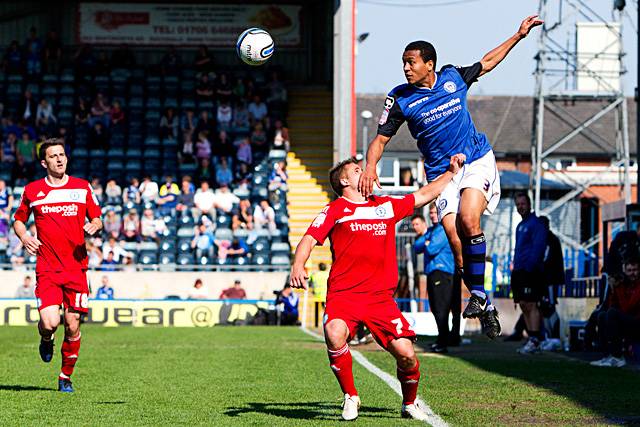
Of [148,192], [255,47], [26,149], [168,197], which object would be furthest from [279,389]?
[26,149]

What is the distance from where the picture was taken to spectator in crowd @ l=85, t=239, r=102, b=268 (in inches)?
1073

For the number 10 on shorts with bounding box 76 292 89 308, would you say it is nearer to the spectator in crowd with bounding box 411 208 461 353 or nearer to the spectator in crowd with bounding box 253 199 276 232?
the spectator in crowd with bounding box 411 208 461 353

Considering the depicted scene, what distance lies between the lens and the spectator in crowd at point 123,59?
3428 cm

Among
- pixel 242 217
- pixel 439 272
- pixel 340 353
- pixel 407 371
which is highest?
pixel 242 217

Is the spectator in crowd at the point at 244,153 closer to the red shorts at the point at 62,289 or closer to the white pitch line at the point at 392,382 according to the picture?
the white pitch line at the point at 392,382

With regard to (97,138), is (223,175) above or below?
below

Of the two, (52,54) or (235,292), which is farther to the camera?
(52,54)

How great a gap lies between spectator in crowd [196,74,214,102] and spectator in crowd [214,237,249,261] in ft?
19.6

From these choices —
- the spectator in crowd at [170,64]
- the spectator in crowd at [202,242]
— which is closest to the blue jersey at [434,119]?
the spectator in crowd at [202,242]

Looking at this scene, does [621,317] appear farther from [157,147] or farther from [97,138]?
[97,138]

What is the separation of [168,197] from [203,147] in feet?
7.33

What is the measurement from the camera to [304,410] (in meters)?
8.73

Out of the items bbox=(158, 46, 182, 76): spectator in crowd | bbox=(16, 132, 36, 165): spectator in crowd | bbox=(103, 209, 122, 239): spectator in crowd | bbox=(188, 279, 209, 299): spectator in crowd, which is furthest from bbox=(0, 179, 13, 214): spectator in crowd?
bbox=(158, 46, 182, 76): spectator in crowd

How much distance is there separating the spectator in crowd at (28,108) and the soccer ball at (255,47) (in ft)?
72.3
